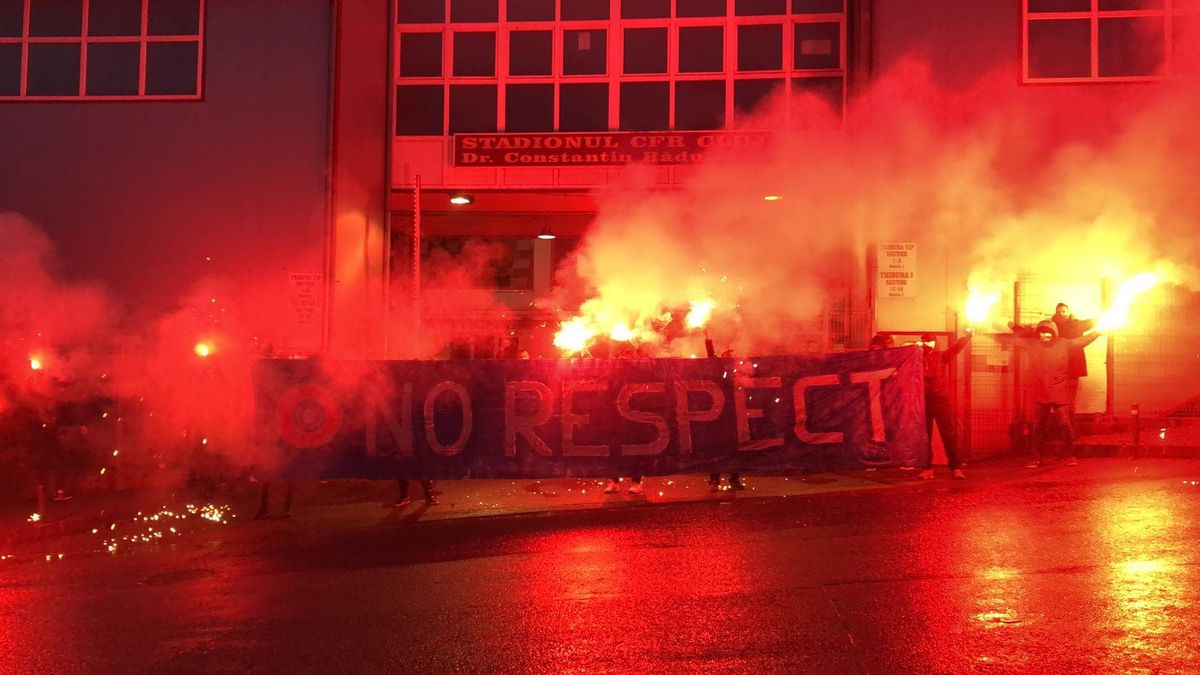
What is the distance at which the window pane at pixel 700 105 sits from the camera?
12422mm

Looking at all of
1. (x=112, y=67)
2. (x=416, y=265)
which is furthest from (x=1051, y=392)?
(x=112, y=67)

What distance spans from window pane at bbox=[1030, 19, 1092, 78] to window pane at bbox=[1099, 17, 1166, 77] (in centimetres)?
17

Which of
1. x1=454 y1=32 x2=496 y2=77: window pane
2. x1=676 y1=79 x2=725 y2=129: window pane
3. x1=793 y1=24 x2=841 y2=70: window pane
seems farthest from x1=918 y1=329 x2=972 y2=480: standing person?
x1=454 y1=32 x2=496 y2=77: window pane

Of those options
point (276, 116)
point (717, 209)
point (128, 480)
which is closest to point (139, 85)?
point (276, 116)

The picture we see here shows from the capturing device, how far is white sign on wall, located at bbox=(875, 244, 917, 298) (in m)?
10.8

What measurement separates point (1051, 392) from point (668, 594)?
19.4ft

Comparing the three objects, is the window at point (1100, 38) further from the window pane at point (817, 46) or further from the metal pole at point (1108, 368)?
the metal pole at point (1108, 368)

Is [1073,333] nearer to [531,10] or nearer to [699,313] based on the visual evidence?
[699,313]

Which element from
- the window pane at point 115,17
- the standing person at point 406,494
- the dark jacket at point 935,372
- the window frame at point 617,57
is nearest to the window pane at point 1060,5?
the window frame at point 617,57

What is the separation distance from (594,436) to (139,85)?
25.8 ft

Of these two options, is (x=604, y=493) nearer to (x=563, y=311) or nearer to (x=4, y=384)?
(x=563, y=311)

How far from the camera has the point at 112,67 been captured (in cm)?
1236

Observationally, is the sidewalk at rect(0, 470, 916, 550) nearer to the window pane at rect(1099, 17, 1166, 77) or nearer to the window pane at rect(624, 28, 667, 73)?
the window pane at rect(1099, 17, 1166, 77)

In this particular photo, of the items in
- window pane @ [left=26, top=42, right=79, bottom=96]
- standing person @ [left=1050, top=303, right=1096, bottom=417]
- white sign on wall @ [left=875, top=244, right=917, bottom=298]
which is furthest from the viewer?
window pane @ [left=26, top=42, right=79, bottom=96]
